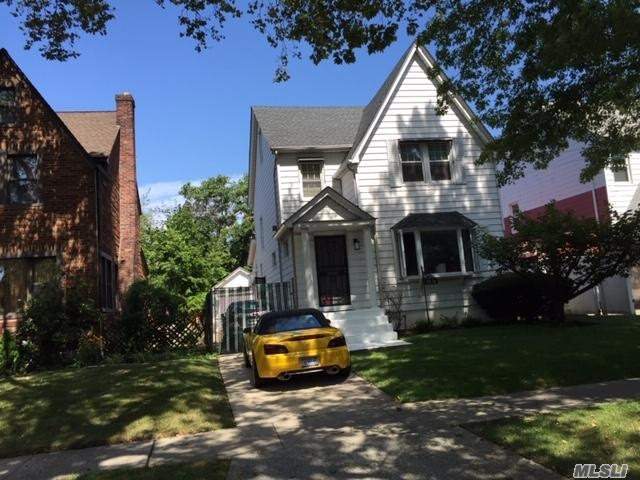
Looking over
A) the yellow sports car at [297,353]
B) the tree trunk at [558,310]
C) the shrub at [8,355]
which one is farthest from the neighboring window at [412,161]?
the shrub at [8,355]

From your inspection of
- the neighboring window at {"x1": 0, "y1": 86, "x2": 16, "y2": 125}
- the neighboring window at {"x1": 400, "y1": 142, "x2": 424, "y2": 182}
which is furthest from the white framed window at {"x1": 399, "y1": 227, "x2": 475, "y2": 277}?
the neighboring window at {"x1": 0, "y1": 86, "x2": 16, "y2": 125}

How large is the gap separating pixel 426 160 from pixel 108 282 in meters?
11.1

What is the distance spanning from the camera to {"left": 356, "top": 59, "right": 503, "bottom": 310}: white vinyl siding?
17.5 m

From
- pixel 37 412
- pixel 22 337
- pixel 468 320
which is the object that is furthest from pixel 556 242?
pixel 22 337

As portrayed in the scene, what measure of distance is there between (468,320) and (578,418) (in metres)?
11.0

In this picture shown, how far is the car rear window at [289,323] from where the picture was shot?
10.4 metres

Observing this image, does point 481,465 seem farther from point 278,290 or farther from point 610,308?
point 610,308

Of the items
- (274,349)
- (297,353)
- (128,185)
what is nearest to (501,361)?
(297,353)

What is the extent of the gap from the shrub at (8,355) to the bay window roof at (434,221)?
1101cm

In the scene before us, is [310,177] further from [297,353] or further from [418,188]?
[297,353]

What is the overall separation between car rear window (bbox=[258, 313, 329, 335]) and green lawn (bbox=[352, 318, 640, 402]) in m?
1.29

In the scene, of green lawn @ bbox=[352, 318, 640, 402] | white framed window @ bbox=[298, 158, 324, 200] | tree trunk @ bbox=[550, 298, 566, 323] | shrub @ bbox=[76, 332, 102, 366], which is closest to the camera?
green lawn @ bbox=[352, 318, 640, 402]

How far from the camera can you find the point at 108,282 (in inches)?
696

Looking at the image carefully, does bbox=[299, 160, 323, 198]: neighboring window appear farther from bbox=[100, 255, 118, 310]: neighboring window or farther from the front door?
bbox=[100, 255, 118, 310]: neighboring window
